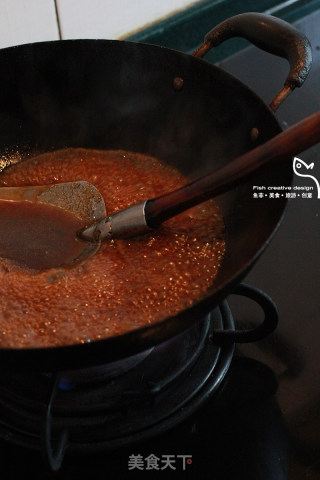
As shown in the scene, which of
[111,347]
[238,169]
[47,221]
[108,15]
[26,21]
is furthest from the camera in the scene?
[108,15]

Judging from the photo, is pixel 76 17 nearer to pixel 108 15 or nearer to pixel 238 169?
pixel 108 15

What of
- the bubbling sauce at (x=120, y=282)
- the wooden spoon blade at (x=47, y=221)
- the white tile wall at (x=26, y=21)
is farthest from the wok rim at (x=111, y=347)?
the white tile wall at (x=26, y=21)

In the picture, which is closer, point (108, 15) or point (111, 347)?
point (111, 347)

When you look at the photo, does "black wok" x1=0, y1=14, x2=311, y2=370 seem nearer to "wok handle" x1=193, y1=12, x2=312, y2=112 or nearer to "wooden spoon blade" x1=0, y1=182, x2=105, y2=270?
"wok handle" x1=193, y1=12, x2=312, y2=112

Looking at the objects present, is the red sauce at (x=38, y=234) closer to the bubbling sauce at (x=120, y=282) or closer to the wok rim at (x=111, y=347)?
the bubbling sauce at (x=120, y=282)

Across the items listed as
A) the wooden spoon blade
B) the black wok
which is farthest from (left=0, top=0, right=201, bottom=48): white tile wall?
the wooden spoon blade

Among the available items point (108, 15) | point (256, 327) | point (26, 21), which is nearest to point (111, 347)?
point (256, 327)
